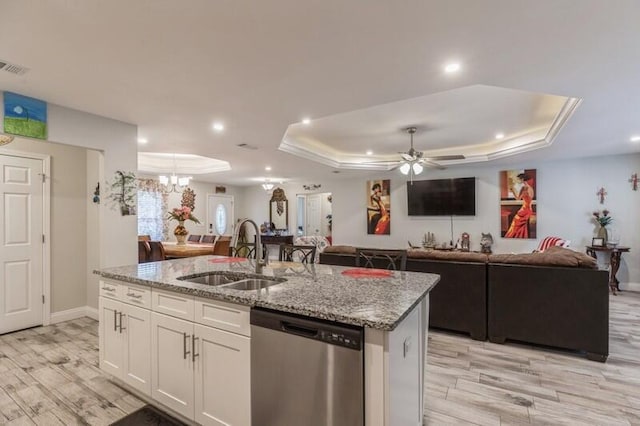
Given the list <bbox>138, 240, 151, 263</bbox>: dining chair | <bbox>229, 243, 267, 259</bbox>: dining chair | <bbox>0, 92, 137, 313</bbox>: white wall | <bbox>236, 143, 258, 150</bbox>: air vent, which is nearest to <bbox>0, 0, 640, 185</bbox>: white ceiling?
<bbox>0, 92, 137, 313</bbox>: white wall

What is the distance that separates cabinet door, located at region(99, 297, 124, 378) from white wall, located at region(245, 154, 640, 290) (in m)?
6.35

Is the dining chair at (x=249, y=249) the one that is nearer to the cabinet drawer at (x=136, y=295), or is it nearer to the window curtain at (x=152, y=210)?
the cabinet drawer at (x=136, y=295)

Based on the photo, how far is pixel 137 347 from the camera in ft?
7.41

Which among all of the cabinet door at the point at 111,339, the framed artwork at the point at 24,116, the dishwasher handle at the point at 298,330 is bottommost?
the cabinet door at the point at 111,339

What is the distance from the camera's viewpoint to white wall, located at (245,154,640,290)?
5.62 meters

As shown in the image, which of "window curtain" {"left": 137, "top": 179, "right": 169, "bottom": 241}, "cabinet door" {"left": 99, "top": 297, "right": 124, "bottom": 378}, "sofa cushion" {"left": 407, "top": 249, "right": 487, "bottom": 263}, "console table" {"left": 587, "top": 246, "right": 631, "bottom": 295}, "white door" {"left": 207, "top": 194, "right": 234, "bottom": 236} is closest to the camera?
"cabinet door" {"left": 99, "top": 297, "right": 124, "bottom": 378}

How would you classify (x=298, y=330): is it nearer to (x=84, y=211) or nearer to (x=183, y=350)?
(x=183, y=350)

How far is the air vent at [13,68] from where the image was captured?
90.8 inches

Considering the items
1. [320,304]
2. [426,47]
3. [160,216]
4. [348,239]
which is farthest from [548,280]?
[160,216]

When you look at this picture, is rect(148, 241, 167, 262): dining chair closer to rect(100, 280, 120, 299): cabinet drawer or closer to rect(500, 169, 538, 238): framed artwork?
rect(100, 280, 120, 299): cabinet drawer

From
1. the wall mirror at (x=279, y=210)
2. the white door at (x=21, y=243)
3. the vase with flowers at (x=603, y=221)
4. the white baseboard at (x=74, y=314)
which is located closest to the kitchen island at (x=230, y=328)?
the white baseboard at (x=74, y=314)

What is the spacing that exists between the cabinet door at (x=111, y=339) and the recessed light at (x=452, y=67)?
9.94 ft

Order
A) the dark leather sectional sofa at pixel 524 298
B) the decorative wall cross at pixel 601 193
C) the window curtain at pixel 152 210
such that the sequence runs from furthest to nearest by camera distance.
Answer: the window curtain at pixel 152 210, the decorative wall cross at pixel 601 193, the dark leather sectional sofa at pixel 524 298

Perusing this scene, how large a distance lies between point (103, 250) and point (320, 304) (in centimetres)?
316
